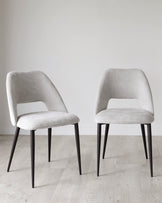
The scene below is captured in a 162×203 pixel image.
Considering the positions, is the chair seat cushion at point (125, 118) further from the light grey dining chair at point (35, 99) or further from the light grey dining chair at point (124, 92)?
the light grey dining chair at point (35, 99)

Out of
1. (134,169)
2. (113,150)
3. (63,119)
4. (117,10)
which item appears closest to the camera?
(63,119)

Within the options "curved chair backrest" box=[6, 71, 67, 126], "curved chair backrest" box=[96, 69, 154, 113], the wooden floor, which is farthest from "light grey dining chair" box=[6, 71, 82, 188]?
"curved chair backrest" box=[96, 69, 154, 113]

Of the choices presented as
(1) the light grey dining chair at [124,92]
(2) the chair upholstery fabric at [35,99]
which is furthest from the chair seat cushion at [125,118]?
(2) the chair upholstery fabric at [35,99]

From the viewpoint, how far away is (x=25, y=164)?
2980mm

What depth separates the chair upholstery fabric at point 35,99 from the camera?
258 cm

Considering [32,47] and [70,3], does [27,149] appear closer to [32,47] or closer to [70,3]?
[32,47]

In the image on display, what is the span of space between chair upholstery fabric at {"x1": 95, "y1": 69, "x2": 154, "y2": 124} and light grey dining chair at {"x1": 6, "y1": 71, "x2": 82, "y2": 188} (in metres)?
0.29

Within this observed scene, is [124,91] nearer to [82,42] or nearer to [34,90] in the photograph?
[34,90]

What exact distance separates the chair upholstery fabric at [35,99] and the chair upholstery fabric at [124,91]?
1.00ft

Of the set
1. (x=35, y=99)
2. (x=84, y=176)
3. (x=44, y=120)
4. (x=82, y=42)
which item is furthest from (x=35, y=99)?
(x=82, y=42)

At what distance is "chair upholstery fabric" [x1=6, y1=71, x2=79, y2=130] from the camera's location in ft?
8.45

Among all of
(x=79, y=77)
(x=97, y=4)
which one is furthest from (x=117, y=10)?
(x=79, y=77)

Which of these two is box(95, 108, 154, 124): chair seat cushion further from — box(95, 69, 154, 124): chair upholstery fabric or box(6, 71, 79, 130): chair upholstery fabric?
box(6, 71, 79, 130): chair upholstery fabric

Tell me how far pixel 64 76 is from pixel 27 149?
3.16 ft
